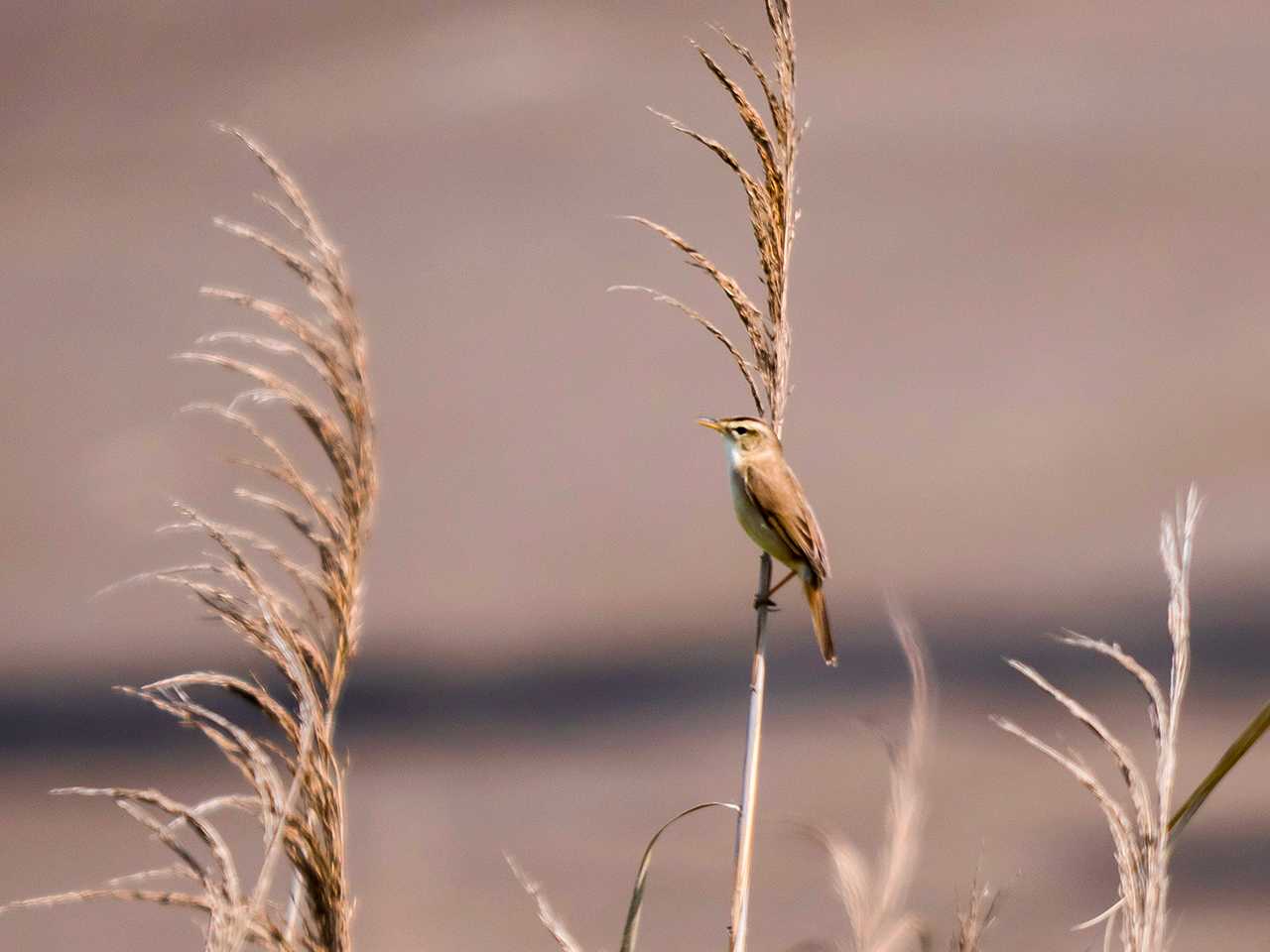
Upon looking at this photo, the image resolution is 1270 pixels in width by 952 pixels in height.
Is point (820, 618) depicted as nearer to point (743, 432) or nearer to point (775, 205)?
point (743, 432)

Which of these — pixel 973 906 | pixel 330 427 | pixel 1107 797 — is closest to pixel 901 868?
pixel 973 906

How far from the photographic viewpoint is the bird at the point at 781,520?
225 cm

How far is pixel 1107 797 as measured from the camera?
1.09m

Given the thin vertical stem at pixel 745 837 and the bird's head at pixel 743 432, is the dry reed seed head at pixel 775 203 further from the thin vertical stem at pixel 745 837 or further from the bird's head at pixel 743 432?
the bird's head at pixel 743 432

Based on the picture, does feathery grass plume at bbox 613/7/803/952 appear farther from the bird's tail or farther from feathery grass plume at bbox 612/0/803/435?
the bird's tail

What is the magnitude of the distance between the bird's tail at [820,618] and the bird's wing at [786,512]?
56 mm

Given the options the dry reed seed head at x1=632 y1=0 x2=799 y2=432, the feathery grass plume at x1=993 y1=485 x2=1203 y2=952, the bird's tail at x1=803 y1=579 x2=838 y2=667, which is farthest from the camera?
the bird's tail at x1=803 y1=579 x2=838 y2=667

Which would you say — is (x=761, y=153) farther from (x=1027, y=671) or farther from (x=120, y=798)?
(x=120, y=798)

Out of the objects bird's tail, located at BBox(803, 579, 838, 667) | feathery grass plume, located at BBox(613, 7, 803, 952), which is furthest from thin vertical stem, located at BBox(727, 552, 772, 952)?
bird's tail, located at BBox(803, 579, 838, 667)

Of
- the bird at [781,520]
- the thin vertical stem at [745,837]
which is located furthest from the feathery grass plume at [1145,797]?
Result: the bird at [781,520]

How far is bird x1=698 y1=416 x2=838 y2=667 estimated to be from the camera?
225cm

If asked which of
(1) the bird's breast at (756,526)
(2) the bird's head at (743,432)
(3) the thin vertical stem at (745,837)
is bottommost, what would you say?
(3) the thin vertical stem at (745,837)

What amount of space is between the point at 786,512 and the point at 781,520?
21 mm

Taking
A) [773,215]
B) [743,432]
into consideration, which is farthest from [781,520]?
[773,215]
